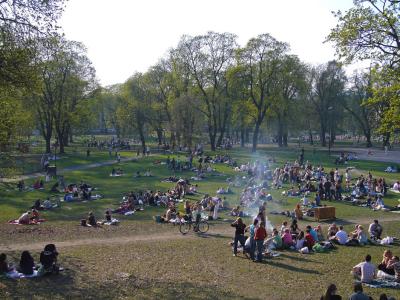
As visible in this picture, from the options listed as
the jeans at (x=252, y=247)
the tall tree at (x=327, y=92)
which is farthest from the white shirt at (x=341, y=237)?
the tall tree at (x=327, y=92)

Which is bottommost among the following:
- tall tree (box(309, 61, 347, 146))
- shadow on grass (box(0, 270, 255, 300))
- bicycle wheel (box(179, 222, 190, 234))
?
bicycle wheel (box(179, 222, 190, 234))

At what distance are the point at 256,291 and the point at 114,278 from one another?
14.5ft

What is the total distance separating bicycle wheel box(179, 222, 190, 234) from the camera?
68.2 feet

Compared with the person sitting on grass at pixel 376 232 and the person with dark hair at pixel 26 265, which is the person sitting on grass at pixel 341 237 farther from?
the person with dark hair at pixel 26 265

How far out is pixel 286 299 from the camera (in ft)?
38.7

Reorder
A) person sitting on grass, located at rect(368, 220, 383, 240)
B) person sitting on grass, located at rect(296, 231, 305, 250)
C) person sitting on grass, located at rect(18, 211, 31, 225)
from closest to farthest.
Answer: person sitting on grass, located at rect(296, 231, 305, 250) < person sitting on grass, located at rect(368, 220, 383, 240) < person sitting on grass, located at rect(18, 211, 31, 225)

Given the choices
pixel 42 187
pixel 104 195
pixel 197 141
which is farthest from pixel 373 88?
pixel 197 141

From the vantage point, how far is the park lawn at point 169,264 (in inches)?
482

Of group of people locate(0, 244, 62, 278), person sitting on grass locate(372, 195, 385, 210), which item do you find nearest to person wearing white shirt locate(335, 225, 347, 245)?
person sitting on grass locate(372, 195, 385, 210)

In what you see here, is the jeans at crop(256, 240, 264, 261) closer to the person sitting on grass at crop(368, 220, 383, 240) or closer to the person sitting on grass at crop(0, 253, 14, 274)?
the person sitting on grass at crop(368, 220, 383, 240)

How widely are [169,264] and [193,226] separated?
612cm

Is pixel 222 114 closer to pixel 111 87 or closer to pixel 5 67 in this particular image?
pixel 111 87

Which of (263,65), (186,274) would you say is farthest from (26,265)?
(263,65)

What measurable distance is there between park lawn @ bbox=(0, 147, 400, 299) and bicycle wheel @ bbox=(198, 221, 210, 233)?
0.55 meters
